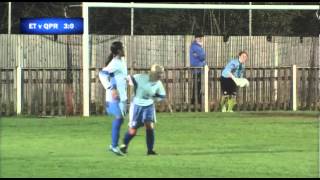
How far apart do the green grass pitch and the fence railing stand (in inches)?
59.4

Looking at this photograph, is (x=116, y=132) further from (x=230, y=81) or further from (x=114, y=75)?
(x=230, y=81)

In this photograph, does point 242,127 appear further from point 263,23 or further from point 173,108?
point 263,23

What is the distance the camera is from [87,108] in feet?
76.9

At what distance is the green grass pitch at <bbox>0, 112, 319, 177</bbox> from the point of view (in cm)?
1194

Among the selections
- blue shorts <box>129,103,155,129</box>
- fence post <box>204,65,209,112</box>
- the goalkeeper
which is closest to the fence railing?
fence post <box>204,65,209,112</box>

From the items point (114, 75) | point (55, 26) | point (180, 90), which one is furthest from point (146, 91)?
point (180, 90)

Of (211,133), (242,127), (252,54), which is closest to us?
(211,133)

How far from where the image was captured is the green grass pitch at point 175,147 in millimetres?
11938

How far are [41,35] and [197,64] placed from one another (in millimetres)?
4617

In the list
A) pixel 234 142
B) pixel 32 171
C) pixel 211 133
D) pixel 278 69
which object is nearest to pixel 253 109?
pixel 278 69

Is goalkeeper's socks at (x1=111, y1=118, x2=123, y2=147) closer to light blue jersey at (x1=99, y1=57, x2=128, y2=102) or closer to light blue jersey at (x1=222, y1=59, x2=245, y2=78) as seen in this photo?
light blue jersey at (x1=99, y1=57, x2=128, y2=102)

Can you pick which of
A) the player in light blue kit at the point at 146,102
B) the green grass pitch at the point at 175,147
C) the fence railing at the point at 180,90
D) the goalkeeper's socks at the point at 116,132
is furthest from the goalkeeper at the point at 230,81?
the player in light blue kit at the point at 146,102

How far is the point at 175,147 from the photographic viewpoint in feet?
51.4

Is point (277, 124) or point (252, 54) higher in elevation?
point (252, 54)
